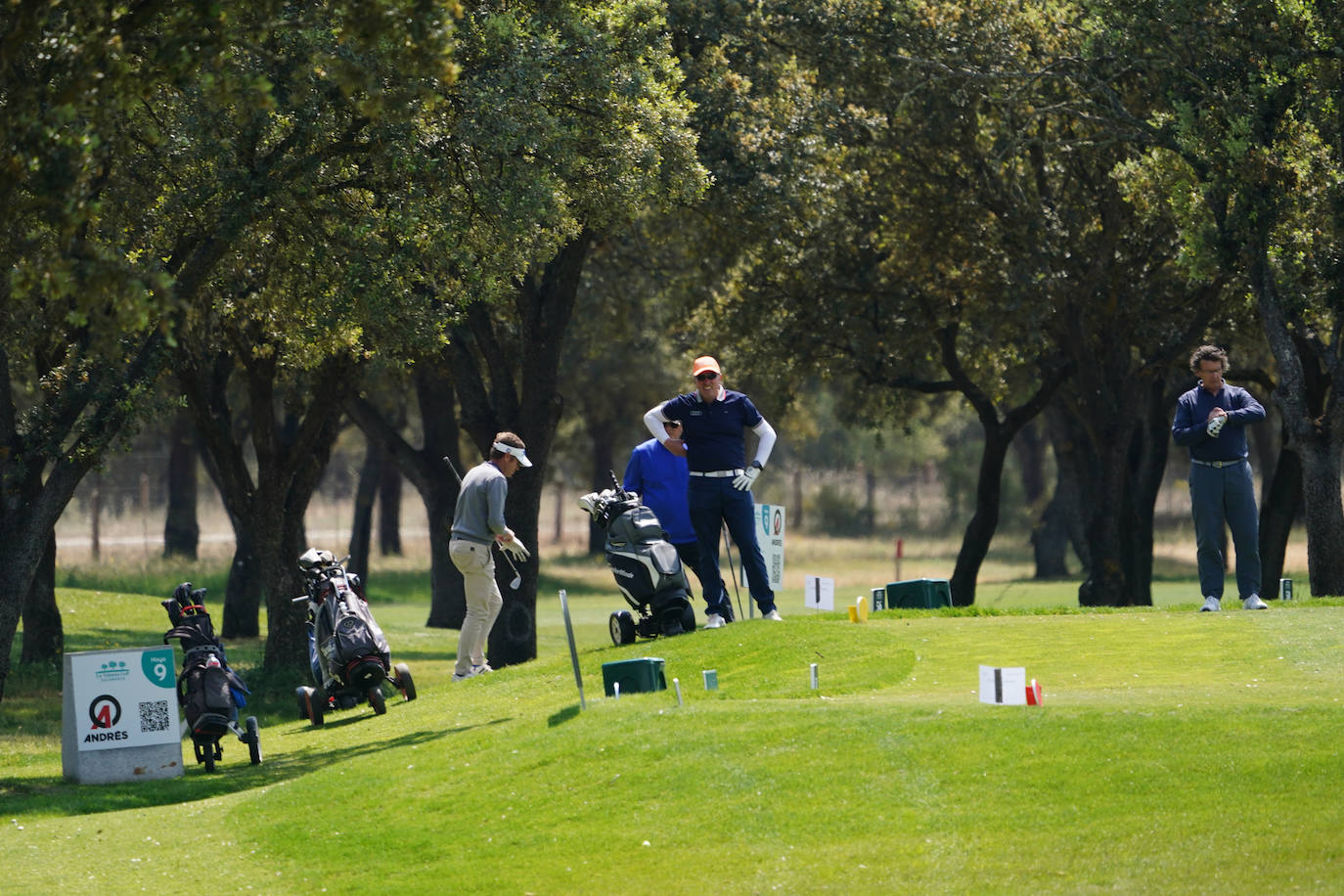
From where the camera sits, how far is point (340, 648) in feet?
51.9

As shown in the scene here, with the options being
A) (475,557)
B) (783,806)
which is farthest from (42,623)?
(783,806)

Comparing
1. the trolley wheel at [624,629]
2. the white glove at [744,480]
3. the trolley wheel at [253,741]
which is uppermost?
the white glove at [744,480]

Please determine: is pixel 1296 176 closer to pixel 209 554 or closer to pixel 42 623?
pixel 42 623

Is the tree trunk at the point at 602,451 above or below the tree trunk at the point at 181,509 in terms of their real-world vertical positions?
above

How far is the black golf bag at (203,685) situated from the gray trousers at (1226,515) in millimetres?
8160

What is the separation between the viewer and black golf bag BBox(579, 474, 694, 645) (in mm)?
15094

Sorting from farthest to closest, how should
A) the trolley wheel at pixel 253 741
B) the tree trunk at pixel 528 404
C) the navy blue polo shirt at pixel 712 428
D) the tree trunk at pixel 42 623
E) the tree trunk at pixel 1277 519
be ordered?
the tree trunk at pixel 1277 519 → the tree trunk at pixel 42 623 → the tree trunk at pixel 528 404 → the navy blue polo shirt at pixel 712 428 → the trolley wheel at pixel 253 741

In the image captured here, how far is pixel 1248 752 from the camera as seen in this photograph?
32.4 feet

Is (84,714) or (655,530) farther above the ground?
(655,530)

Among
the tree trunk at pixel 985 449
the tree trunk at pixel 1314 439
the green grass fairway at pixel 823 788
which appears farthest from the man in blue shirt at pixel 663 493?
the tree trunk at pixel 985 449

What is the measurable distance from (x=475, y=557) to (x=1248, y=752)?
828 cm

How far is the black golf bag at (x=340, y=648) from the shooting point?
15.9m

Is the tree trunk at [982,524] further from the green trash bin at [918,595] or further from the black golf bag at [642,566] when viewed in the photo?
the black golf bag at [642,566]

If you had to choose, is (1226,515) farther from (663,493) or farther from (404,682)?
(404,682)
